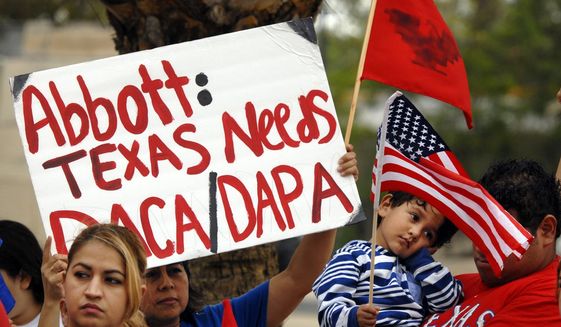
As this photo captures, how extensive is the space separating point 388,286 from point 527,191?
618mm

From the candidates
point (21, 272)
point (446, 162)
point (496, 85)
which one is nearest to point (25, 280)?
point (21, 272)

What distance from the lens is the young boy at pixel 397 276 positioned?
4.41 meters

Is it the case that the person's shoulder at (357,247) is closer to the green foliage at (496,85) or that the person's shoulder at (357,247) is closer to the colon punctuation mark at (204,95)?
the colon punctuation mark at (204,95)

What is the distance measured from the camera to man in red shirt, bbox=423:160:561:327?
4145 millimetres

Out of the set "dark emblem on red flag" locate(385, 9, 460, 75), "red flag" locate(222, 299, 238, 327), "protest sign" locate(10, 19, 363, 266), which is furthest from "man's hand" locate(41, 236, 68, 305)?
"dark emblem on red flag" locate(385, 9, 460, 75)

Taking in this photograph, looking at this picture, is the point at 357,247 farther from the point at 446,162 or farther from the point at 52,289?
the point at 52,289

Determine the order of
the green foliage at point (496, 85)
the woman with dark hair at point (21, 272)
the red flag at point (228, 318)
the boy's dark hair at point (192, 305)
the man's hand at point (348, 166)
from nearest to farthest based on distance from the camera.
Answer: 1. the red flag at point (228, 318)
2. the man's hand at point (348, 166)
3. the boy's dark hair at point (192, 305)
4. the woman with dark hair at point (21, 272)
5. the green foliage at point (496, 85)

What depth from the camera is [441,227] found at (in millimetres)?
4664

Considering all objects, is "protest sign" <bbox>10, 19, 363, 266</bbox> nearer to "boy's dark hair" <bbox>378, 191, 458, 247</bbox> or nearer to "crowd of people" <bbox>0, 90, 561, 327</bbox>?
"crowd of people" <bbox>0, 90, 561, 327</bbox>

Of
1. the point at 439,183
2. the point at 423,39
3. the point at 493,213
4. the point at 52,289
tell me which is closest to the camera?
the point at 52,289

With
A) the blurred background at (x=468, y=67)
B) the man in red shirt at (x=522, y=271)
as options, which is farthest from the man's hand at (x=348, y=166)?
the blurred background at (x=468, y=67)

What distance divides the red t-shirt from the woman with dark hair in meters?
1.69

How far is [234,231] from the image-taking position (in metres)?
4.38

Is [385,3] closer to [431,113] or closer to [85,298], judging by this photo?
[85,298]
